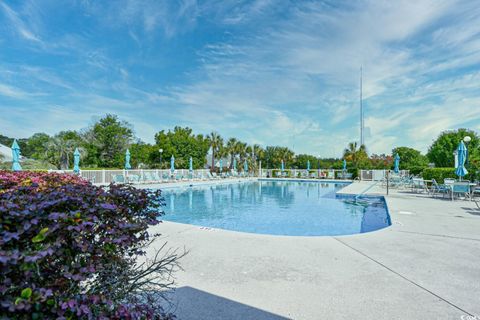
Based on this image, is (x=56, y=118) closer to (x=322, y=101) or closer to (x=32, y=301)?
(x=322, y=101)

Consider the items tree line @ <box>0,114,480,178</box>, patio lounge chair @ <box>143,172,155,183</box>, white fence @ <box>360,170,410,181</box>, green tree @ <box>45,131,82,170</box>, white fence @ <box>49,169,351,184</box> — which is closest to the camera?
white fence @ <box>49,169,351,184</box>

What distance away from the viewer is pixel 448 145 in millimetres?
27203

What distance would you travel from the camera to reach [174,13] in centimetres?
1402

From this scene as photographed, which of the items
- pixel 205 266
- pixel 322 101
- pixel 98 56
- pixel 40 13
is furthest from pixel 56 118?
pixel 205 266

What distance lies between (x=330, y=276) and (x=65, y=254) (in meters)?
2.99

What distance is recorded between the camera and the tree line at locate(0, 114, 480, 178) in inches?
1112

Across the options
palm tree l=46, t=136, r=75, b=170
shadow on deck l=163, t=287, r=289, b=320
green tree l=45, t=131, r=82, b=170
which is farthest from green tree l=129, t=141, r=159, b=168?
shadow on deck l=163, t=287, r=289, b=320

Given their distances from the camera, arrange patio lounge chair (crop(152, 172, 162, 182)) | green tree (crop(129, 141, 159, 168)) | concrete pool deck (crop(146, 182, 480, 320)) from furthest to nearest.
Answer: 1. green tree (crop(129, 141, 159, 168))
2. patio lounge chair (crop(152, 172, 162, 182))
3. concrete pool deck (crop(146, 182, 480, 320))

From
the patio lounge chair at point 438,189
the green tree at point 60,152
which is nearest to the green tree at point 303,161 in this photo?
the patio lounge chair at point 438,189

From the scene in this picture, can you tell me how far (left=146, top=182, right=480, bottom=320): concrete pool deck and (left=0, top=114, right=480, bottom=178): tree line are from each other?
24.5 metres

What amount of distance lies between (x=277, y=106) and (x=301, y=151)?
19436 mm

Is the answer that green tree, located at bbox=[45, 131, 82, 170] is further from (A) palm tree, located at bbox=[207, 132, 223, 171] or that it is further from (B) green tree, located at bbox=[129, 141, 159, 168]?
(A) palm tree, located at bbox=[207, 132, 223, 171]

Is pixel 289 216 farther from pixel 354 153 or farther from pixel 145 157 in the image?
pixel 145 157

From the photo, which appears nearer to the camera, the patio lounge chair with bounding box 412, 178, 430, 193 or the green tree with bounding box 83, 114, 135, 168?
the patio lounge chair with bounding box 412, 178, 430, 193
